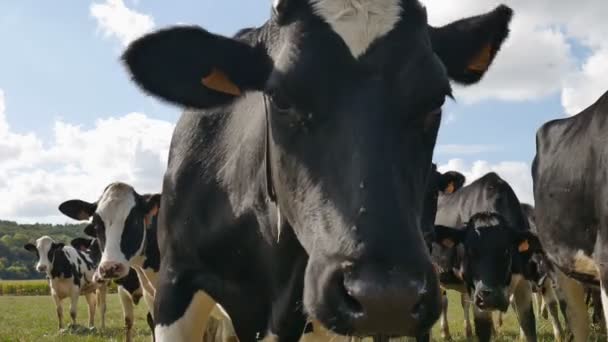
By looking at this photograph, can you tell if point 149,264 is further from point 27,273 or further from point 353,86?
point 27,273

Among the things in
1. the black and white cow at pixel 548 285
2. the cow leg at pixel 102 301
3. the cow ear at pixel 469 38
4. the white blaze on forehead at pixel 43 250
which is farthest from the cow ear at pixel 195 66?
the white blaze on forehead at pixel 43 250

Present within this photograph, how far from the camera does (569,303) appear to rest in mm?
8586

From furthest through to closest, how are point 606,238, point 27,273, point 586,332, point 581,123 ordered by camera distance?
point 27,273
point 586,332
point 581,123
point 606,238

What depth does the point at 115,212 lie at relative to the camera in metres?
10.2

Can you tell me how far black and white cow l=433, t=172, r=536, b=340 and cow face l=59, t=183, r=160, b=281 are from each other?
4.44 meters

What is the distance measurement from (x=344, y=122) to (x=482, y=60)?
58.8 inches

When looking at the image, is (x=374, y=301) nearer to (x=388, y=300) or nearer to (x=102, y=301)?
(x=388, y=300)

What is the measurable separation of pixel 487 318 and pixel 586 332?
136 centimetres

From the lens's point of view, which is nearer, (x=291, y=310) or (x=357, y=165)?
(x=357, y=165)

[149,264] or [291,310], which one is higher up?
[291,310]

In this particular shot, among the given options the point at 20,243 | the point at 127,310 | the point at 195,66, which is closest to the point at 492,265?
the point at 127,310

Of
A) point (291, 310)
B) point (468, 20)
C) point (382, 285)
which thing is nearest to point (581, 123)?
point (468, 20)

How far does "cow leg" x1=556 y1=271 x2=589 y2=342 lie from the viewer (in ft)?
27.7

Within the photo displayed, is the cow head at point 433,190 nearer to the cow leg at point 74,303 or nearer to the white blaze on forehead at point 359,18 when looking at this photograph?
the white blaze on forehead at point 359,18
